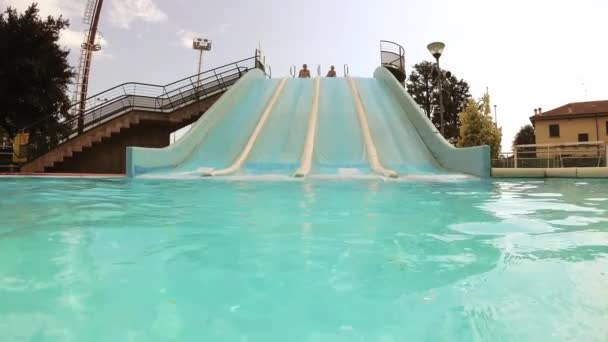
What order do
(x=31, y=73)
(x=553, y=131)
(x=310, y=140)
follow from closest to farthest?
(x=310, y=140) → (x=31, y=73) → (x=553, y=131)

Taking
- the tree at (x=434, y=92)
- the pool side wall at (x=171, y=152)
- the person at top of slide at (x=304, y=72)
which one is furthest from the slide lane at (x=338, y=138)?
the tree at (x=434, y=92)

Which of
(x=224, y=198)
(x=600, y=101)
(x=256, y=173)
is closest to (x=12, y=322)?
(x=224, y=198)

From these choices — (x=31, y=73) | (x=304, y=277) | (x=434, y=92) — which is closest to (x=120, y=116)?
(x=31, y=73)

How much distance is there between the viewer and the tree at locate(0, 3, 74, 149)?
13773mm

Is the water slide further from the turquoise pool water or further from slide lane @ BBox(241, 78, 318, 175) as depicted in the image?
the turquoise pool water

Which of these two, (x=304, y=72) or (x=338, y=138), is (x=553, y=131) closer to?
(x=304, y=72)

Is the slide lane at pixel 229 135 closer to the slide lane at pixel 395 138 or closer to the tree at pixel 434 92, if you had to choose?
the slide lane at pixel 395 138

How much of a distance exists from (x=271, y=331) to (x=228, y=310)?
8.2 inches

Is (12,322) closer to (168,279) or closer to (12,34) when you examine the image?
(168,279)

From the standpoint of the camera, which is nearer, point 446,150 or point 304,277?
point 304,277

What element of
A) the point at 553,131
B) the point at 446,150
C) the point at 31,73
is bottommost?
the point at 446,150

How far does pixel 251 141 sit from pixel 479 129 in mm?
10174

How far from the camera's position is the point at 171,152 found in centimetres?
923

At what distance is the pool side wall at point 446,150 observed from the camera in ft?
25.2
